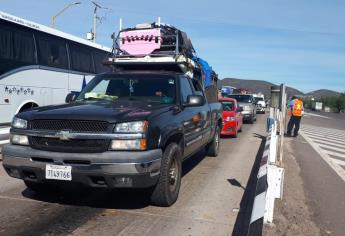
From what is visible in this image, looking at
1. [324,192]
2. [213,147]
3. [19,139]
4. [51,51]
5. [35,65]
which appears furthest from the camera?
[51,51]

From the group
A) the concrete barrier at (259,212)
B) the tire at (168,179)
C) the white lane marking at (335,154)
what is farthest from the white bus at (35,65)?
the white lane marking at (335,154)

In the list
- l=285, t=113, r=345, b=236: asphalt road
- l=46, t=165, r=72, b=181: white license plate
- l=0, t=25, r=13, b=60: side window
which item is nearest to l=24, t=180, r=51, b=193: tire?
l=46, t=165, r=72, b=181: white license plate

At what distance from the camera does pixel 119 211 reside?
5.59m

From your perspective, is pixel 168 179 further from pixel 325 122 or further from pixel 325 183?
pixel 325 122

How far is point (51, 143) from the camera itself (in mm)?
5203

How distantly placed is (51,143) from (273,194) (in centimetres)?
267

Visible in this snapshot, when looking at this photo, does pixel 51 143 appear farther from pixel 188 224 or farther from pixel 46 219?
pixel 188 224

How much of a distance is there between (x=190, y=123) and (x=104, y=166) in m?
2.36

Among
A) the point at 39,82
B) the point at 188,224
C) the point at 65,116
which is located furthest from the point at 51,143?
the point at 39,82

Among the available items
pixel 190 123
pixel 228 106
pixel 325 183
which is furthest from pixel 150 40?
pixel 228 106

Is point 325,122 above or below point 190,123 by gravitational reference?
below

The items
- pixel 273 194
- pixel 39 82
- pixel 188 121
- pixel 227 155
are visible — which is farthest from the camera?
pixel 39 82

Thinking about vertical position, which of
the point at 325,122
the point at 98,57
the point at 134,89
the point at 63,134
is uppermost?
the point at 98,57

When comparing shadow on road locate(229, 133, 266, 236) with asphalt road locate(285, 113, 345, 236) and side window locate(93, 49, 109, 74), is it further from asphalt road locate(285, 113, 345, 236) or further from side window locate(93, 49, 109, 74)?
side window locate(93, 49, 109, 74)
